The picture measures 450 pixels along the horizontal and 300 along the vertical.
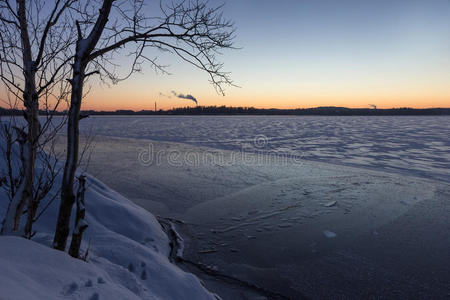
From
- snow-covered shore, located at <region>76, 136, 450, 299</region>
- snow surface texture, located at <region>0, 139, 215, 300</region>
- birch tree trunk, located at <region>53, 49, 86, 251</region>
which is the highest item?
birch tree trunk, located at <region>53, 49, 86, 251</region>

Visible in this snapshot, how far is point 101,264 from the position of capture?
2.78m

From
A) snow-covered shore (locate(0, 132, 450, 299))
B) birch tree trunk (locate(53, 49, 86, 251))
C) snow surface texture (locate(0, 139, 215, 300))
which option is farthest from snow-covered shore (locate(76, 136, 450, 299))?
birch tree trunk (locate(53, 49, 86, 251))

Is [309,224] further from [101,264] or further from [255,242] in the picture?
[101,264]

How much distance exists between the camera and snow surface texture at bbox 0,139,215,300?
70.7 inches

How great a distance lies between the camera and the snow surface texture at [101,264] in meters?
1.80

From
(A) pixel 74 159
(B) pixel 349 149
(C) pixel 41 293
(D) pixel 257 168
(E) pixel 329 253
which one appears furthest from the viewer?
(B) pixel 349 149

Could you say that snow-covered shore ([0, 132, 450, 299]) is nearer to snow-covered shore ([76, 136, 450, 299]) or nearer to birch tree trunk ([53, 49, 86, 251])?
snow-covered shore ([76, 136, 450, 299])

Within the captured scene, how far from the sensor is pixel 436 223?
5.04 meters

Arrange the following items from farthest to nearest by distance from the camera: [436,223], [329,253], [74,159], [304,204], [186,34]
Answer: [304,204]
[436,223]
[329,253]
[186,34]
[74,159]

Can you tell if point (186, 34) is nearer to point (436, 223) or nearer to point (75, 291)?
point (75, 291)

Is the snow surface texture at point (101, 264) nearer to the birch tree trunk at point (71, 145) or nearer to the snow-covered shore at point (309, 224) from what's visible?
the birch tree trunk at point (71, 145)

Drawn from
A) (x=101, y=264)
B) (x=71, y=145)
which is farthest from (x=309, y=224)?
(x=71, y=145)

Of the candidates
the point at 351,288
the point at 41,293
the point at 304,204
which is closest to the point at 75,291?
the point at 41,293

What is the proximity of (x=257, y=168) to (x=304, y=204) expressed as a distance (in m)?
3.83
